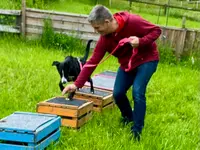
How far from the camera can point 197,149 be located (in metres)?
5.21

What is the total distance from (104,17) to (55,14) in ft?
25.4

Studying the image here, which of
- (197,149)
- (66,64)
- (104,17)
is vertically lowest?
(197,149)

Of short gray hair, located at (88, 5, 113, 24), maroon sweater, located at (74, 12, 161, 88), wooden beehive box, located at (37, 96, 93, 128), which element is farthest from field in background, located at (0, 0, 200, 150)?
short gray hair, located at (88, 5, 113, 24)

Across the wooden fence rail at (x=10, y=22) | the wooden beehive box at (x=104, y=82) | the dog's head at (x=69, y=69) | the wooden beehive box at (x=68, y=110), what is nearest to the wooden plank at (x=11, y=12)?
the wooden fence rail at (x=10, y=22)

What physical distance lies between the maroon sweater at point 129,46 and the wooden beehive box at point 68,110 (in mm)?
361

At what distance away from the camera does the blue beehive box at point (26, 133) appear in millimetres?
4359

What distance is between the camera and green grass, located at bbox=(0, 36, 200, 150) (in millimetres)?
5121

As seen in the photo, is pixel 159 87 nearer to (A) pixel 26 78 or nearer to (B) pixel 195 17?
(A) pixel 26 78

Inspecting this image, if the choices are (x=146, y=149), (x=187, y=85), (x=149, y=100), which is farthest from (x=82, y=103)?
(x=187, y=85)

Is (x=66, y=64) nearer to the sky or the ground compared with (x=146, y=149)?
nearer to the sky

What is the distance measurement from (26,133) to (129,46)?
1617mm

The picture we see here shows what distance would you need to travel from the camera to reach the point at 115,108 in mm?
6730

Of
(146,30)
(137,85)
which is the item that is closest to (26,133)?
(137,85)

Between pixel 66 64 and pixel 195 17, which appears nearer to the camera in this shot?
pixel 66 64
